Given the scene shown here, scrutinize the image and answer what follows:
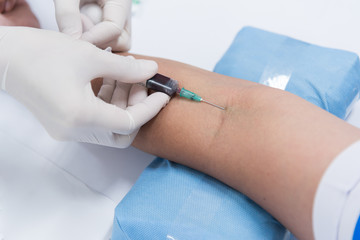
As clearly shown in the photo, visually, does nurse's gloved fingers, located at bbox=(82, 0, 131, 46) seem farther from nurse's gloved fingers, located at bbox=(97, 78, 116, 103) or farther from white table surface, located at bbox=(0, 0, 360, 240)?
white table surface, located at bbox=(0, 0, 360, 240)

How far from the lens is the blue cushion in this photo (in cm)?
105

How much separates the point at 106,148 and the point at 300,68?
94 centimetres

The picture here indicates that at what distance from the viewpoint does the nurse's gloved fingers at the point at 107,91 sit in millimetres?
1210

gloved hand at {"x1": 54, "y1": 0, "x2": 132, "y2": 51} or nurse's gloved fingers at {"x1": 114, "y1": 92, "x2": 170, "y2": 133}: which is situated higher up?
gloved hand at {"x1": 54, "y1": 0, "x2": 132, "y2": 51}

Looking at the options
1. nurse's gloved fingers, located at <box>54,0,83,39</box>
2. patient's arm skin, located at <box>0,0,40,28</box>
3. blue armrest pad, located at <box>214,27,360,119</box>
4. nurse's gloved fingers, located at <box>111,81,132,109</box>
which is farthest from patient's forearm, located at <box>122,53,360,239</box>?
patient's arm skin, located at <box>0,0,40,28</box>

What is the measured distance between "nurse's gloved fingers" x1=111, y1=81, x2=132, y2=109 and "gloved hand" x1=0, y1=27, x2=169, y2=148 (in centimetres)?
11

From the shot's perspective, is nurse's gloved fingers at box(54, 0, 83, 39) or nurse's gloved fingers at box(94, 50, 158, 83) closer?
nurse's gloved fingers at box(94, 50, 158, 83)

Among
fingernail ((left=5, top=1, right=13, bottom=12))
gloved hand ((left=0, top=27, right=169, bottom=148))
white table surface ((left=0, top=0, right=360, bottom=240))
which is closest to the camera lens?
gloved hand ((left=0, top=27, right=169, bottom=148))

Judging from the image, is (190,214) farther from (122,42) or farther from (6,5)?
(6,5)

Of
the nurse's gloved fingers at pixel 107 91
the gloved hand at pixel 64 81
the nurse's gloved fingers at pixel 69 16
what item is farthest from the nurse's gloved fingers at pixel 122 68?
the nurse's gloved fingers at pixel 69 16

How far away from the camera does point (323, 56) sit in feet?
4.77

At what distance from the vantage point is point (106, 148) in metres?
1.44

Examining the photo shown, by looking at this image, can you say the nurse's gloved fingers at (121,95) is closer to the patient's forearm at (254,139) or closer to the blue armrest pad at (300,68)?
the patient's forearm at (254,139)

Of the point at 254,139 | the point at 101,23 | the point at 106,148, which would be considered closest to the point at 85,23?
the point at 101,23
